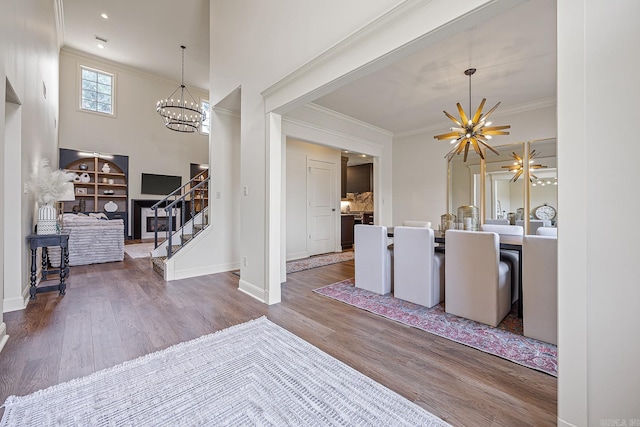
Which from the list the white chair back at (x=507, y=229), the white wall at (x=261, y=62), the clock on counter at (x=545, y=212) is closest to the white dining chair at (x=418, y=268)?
the white chair back at (x=507, y=229)

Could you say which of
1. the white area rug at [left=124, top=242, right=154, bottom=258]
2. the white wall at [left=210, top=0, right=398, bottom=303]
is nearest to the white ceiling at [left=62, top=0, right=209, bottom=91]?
the white wall at [left=210, top=0, right=398, bottom=303]

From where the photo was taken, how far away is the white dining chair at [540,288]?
6.82 ft

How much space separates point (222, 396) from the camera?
1.51 m

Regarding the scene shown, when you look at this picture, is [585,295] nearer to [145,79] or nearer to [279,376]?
[279,376]

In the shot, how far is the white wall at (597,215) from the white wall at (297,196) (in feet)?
15.2

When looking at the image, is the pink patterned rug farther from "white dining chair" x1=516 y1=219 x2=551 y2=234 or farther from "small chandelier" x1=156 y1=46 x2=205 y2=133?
"small chandelier" x1=156 y1=46 x2=205 y2=133

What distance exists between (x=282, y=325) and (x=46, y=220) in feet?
10.5

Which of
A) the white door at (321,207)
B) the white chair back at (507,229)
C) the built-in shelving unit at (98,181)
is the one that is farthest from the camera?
the built-in shelving unit at (98,181)

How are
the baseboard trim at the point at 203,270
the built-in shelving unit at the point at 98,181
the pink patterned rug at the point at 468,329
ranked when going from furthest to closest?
1. the built-in shelving unit at the point at 98,181
2. the baseboard trim at the point at 203,270
3. the pink patterned rug at the point at 468,329

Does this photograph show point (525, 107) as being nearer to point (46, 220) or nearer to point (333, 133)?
point (333, 133)

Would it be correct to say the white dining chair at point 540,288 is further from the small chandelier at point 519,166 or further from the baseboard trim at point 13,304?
the baseboard trim at point 13,304

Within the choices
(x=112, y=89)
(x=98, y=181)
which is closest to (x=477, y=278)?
(x=98, y=181)

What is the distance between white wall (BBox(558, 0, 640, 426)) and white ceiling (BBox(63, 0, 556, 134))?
1.15 m

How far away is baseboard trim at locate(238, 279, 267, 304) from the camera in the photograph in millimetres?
3115
